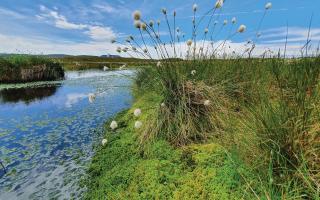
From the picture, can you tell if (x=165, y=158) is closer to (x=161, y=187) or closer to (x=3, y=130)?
(x=161, y=187)

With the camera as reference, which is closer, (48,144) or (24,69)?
(48,144)

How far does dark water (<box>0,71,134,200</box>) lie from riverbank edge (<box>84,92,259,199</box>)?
1.70ft

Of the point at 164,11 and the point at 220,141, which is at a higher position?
the point at 164,11

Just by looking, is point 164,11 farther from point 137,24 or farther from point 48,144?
point 48,144

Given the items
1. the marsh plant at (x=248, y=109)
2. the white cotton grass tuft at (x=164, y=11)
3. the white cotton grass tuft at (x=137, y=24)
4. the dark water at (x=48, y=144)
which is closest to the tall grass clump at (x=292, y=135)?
the marsh plant at (x=248, y=109)

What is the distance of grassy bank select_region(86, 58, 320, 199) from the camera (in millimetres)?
3259

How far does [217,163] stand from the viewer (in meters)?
4.25

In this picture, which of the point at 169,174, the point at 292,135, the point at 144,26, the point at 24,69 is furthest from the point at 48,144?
the point at 24,69

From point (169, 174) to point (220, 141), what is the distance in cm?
105

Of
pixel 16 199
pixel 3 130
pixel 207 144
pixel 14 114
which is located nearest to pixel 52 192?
pixel 16 199

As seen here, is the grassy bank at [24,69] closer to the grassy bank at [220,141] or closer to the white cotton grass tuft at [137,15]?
the grassy bank at [220,141]

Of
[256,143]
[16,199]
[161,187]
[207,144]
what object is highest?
[256,143]

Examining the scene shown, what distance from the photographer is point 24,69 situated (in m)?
25.9

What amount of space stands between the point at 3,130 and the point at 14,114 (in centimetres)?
284
